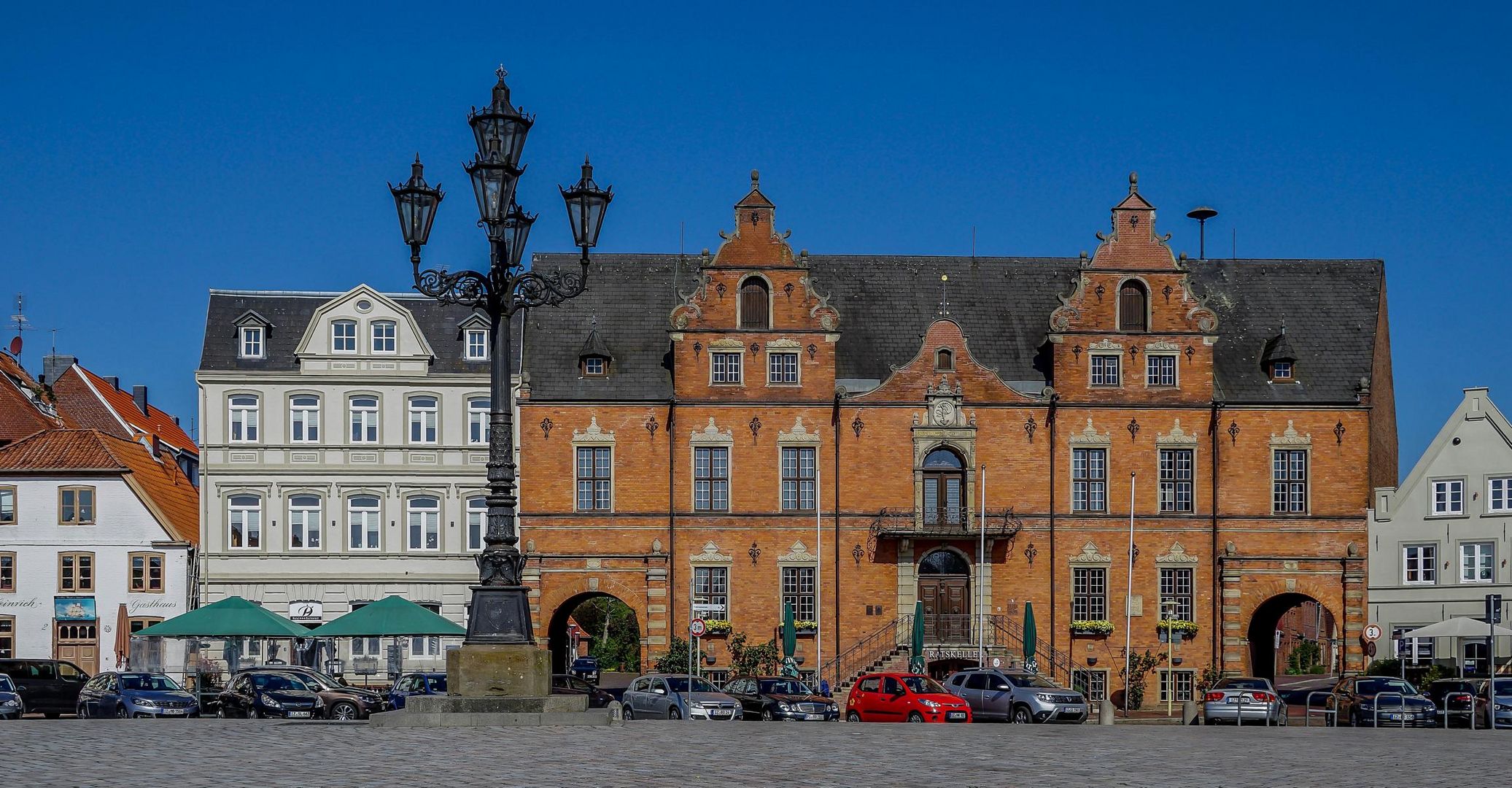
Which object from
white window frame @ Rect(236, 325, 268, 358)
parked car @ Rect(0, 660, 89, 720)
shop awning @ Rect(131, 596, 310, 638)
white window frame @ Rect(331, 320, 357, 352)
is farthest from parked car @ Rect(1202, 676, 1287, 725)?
white window frame @ Rect(236, 325, 268, 358)

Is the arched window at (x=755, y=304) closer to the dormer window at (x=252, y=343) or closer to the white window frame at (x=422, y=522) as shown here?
the white window frame at (x=422, y=522)

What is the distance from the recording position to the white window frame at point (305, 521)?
2363 inches

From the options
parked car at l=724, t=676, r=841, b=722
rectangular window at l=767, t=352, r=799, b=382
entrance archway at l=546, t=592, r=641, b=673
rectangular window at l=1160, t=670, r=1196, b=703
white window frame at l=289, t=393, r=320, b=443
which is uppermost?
rectangular window at l=767, t=352, r=799, b=382

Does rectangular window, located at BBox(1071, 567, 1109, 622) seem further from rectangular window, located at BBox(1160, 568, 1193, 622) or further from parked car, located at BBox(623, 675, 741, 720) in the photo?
parked car, located at BBox(623, 675, 741, 720)

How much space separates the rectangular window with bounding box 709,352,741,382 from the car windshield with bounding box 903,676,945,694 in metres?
16.3

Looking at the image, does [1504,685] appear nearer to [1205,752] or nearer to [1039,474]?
[1039,474]

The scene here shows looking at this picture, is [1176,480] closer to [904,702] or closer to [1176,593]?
[1176,593]

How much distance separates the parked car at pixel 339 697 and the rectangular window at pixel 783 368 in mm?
18252

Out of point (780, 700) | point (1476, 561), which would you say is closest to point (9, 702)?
point (780, 700)

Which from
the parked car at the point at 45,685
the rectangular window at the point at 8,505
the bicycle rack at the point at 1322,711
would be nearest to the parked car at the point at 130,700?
the parked car at the point at 45,685

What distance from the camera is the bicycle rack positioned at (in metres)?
46.3

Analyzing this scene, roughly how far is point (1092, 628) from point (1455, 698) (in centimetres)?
1496

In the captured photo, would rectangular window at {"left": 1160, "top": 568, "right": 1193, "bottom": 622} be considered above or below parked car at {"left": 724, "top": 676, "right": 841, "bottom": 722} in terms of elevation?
above

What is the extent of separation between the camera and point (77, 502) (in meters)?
61.5
